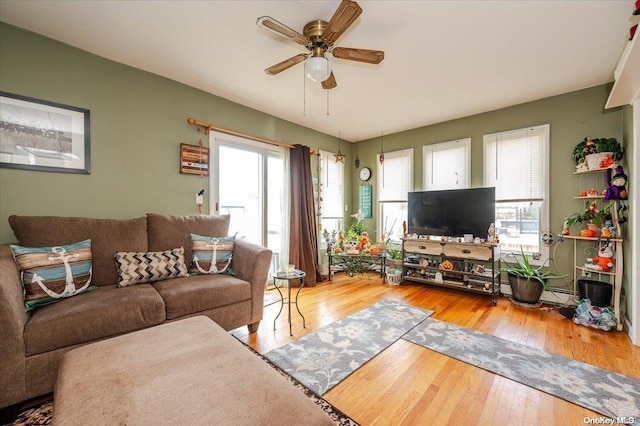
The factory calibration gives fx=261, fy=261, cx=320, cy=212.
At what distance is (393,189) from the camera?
4691 mm

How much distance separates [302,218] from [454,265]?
91.8 inches

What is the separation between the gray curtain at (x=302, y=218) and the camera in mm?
3932

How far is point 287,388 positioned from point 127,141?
9.13ft

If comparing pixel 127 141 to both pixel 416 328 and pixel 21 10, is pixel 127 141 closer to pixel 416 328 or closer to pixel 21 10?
pixel 21 10

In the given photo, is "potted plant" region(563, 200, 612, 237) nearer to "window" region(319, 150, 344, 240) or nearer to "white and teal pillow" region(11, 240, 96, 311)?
"window" region(319, 150, 344, 240)

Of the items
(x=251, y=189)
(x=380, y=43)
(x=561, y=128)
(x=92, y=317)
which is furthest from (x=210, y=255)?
(x=561, y=128)

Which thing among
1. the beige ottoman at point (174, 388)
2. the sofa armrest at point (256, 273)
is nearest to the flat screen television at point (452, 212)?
the sofa armrest at point (256, 273)

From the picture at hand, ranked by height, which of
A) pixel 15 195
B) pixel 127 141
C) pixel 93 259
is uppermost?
pixel 127 141

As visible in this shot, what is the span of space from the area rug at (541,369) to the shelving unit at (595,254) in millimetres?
1159

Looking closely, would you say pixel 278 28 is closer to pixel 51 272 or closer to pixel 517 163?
pixel 51 272

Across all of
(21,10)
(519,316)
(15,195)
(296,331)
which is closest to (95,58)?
(21,10)

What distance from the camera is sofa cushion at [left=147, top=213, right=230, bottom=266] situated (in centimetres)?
242

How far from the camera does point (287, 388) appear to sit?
0.93m

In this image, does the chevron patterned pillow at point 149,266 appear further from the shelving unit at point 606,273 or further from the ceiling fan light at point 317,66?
the shelving unit at point 606,273
